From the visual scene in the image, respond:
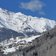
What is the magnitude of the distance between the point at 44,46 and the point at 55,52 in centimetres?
742

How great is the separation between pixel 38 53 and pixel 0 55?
51.8 meters

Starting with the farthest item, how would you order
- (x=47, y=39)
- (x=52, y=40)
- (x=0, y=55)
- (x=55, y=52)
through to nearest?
1. (x=0, y=55)
2. (x=47, y=39)
3. (x=52, y=40)
4. (x=55, y=52)

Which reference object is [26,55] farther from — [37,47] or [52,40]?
[52,40]

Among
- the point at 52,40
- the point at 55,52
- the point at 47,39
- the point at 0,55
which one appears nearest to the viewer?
the point at 55,52

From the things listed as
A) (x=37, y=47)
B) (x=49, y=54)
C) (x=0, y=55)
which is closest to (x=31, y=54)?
(x=37, y=47)

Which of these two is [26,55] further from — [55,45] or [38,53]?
[55,45]

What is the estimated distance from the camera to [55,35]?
83.4 m

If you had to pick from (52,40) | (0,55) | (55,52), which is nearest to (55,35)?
(52,40)

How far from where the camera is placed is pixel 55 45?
7725 centimetres

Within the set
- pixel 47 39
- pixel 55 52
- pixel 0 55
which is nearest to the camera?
pixel 55 52

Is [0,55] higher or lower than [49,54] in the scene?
higher

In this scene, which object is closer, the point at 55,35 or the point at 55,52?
the point at 55,52

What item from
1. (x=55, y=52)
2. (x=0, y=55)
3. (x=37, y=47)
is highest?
(x=0, y=55)

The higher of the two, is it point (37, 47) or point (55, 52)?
point (37, 47)
